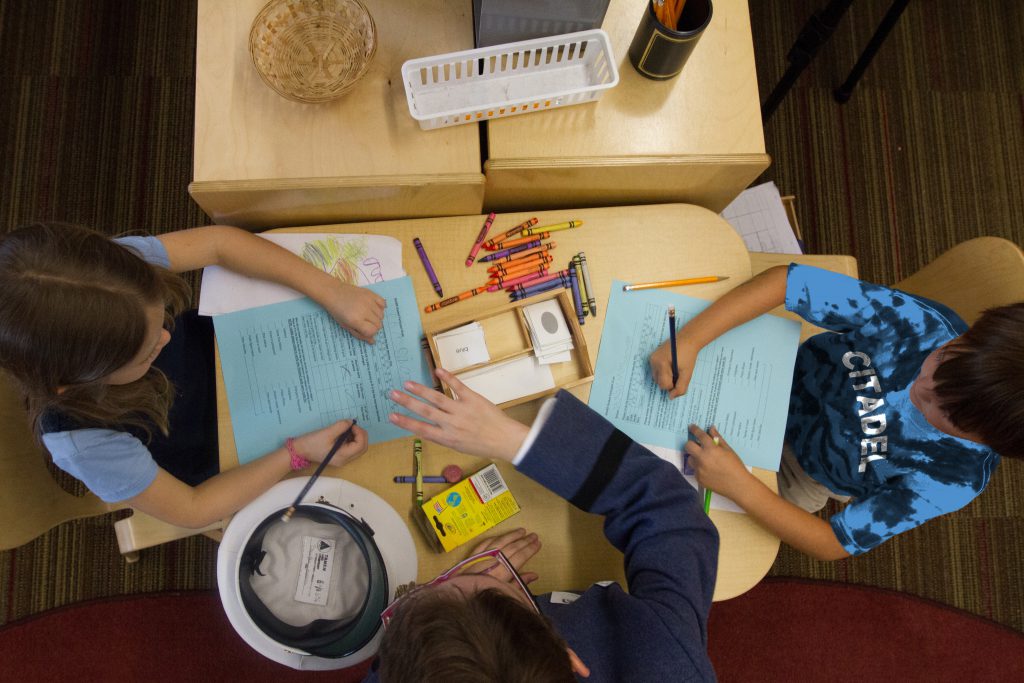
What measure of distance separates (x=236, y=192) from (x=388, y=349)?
12.0 inches

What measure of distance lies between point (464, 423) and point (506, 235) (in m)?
0.31

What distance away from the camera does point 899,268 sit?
1.79 meters

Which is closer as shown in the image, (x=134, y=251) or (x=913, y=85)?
(x=134, y=251)

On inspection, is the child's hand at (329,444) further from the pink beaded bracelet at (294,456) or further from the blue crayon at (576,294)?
the blue crayon at (576,294)

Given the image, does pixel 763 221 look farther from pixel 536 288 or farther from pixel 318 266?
pixel 318 266

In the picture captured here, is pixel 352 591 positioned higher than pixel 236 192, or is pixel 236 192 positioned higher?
pixel 236 192

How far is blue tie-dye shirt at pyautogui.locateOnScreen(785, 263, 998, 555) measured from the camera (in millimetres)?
927

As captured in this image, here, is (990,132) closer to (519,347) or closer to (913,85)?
(913,85)

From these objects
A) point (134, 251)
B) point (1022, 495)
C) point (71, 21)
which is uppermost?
point (71, 21)

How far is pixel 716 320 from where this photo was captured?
96cm

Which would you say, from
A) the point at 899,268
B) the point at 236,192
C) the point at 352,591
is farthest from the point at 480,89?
the point at 899,268

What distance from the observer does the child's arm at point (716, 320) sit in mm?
953

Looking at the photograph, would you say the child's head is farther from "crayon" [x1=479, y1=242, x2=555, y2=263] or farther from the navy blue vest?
"crayon" [x1=479, y1=242, x2=555, y2=263]

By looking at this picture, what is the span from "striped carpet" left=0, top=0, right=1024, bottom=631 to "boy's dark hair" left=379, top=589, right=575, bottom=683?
1101 millimetres
